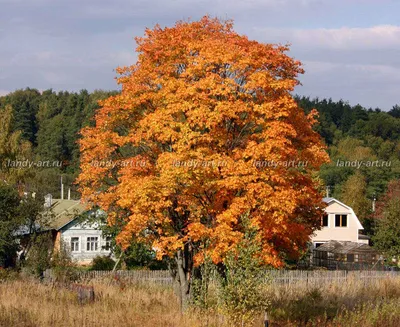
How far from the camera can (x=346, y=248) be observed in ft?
194

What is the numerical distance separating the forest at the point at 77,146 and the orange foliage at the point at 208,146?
839 inches

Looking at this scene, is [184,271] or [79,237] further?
[79,237]

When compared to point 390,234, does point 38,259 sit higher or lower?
lower

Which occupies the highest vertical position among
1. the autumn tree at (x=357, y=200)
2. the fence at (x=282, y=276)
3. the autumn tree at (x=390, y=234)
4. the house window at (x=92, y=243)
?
the autumn tree at (x=357, y=200)

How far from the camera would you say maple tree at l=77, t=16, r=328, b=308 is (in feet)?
70.8

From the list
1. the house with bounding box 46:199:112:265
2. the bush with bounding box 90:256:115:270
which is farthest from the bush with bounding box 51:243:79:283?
the house with bounding box 46:199:112:265

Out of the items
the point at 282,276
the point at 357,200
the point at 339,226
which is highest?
the point at 357,200

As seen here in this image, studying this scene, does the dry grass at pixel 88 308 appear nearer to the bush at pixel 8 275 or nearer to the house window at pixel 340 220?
the bush at pixel 8 275

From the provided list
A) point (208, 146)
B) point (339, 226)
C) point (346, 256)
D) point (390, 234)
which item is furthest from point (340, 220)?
point (208, 146)

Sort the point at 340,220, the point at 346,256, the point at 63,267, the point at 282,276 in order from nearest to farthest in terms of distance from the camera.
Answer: the point at 63,267
the point at 282,276
the point at 346,256
the point at 340,220

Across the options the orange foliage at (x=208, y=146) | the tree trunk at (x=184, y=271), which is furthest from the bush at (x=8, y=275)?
the tree trunk at (x=184, y=271)

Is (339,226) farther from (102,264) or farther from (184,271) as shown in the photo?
(184,271)

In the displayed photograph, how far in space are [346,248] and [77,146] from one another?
6446 cm

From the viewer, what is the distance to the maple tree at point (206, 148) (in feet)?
70.8
